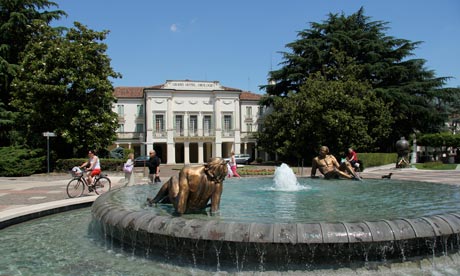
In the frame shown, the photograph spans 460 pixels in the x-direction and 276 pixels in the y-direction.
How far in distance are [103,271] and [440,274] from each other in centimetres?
449

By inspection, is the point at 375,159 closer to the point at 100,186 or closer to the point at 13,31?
the point at 100,186

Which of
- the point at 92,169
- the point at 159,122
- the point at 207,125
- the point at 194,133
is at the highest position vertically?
the point at 159,122

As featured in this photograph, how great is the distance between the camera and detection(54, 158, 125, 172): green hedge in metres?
27.2

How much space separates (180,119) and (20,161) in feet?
107

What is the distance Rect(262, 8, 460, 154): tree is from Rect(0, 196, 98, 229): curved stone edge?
33.7 m

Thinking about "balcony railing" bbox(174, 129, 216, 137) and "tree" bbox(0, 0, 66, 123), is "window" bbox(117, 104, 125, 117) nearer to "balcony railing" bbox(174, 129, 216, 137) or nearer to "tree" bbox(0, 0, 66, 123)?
"balcony railing" bbox(174, 129, 216, 137)

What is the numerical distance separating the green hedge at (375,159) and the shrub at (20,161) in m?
24.4

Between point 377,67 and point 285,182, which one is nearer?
point 285,182

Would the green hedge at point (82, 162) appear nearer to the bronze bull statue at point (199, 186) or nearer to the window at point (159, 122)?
the bronze bull statue at point (199, 186)

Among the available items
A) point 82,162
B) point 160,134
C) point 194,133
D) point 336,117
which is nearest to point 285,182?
point 82,162

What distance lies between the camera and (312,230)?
4.80 meters

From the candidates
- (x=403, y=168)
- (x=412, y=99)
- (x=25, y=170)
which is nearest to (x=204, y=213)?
(x=25, y=170)

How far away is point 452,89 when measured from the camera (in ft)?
137

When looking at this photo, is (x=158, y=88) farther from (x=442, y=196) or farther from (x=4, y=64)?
(x=442, y=196)
